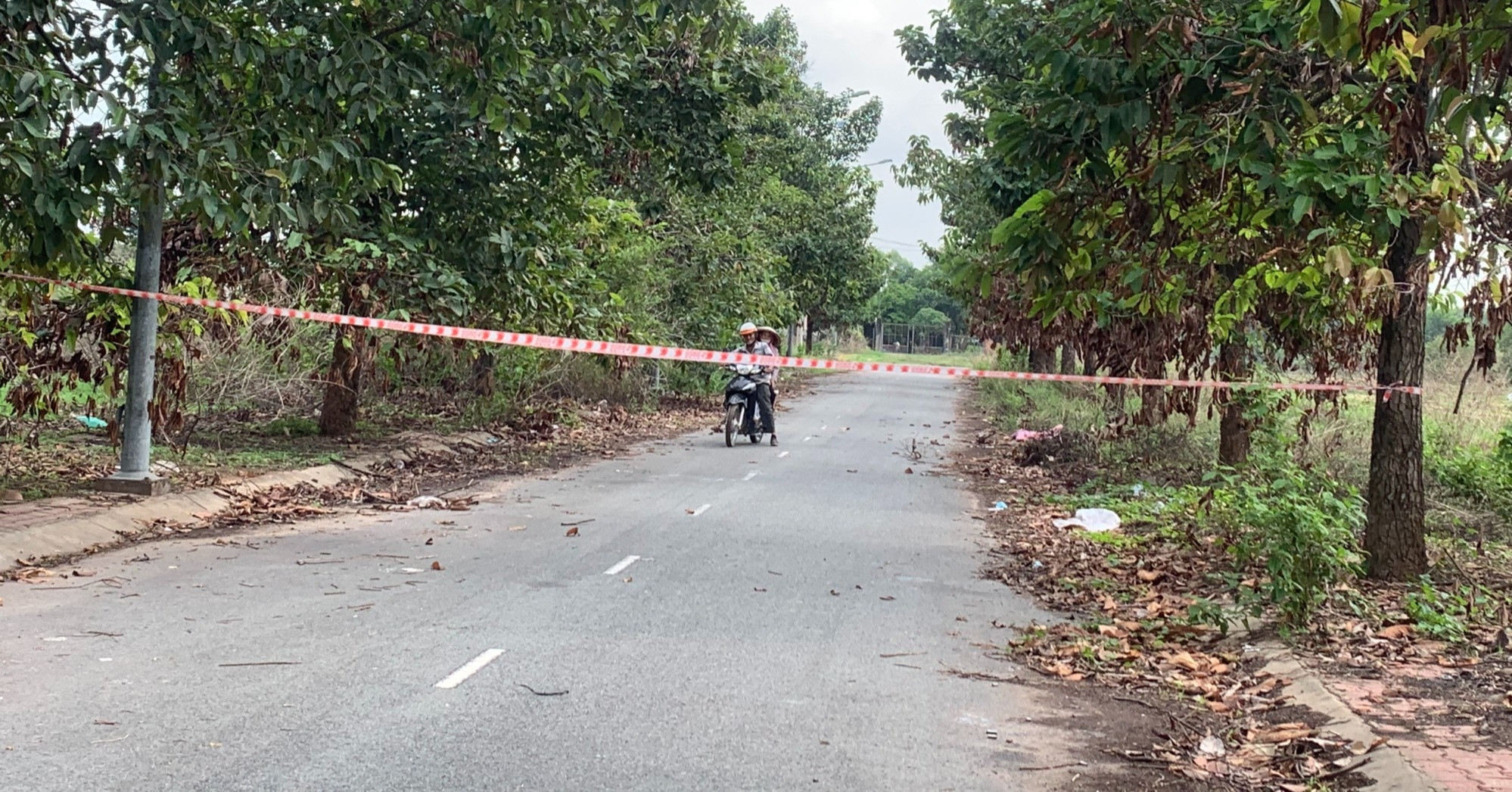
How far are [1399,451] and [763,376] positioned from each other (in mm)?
11340

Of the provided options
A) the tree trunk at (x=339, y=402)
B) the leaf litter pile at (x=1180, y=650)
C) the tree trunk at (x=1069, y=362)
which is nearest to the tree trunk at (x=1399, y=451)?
the leaf litter pile at (x=1180, y=650)

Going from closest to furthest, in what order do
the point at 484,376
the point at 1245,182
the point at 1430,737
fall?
the point at 1430,737, the point at 1245,182, the point at 484,376

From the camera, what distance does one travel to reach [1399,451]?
8625mm

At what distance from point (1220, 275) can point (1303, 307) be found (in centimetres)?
116

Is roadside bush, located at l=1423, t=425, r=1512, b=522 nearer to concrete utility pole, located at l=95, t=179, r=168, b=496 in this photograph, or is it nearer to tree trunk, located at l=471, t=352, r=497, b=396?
concrete utility pole, located at l=95, t=179, r=168, b=496

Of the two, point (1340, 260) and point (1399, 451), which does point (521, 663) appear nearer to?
point (1340, 260)

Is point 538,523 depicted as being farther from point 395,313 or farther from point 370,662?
point 370,662

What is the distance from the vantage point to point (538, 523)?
37.2 ft

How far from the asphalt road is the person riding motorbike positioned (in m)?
→ 7.52

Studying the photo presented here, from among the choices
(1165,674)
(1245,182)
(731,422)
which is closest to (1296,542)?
(1165,674)

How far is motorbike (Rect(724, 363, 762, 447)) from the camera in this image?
1909 cm

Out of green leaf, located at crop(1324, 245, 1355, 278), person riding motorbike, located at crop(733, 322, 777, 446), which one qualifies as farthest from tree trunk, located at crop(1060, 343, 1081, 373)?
green leaf, located at crop(1324, 245, 1355, 278)

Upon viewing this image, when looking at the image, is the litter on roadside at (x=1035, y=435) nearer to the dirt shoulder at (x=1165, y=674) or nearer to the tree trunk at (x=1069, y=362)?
the dirt shoulder at (x=1165, y=674)

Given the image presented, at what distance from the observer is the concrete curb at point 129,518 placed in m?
8.88
